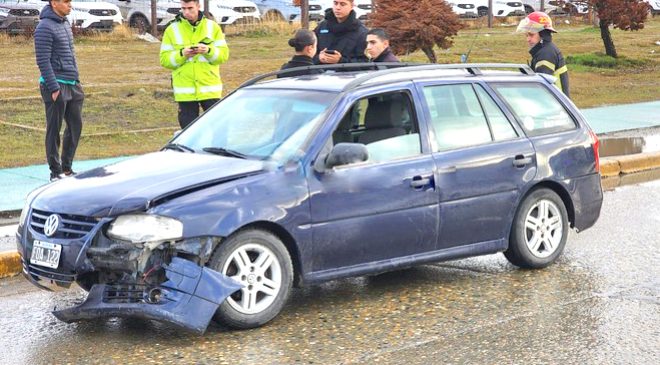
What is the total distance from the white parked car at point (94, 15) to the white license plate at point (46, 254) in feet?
66.0

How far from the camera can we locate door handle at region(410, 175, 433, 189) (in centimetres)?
732

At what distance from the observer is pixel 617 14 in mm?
25047

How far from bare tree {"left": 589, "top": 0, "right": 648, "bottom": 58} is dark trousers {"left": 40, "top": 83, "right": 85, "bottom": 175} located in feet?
52.7

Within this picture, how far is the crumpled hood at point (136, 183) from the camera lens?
641 cm

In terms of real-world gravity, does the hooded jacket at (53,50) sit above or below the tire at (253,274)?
above

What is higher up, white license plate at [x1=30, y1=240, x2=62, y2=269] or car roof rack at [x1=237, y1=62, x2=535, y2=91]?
car roof rack at [x1=237, y1=62, x2=535, y2=91]

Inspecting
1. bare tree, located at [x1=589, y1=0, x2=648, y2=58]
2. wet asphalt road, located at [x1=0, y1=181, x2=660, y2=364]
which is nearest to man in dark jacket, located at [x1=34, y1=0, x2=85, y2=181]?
wet asphalt road, located at [x1=0, y1=181, x2=660, y2=364]

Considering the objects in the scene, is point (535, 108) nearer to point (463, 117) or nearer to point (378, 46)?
point (463, 117)

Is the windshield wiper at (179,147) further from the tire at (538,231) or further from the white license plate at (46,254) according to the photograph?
the tire at (538,231)

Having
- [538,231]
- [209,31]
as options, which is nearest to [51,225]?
[538,231]

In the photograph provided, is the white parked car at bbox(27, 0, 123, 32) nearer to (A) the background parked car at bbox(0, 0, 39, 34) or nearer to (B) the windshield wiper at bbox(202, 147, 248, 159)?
(A) the background parked car at bbox(0, 0, 39, 34)

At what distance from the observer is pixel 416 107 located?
7625 millimetres

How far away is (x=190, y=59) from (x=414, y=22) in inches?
355

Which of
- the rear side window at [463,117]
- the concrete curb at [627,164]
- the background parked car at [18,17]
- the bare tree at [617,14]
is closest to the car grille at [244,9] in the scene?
the background parked car at [18,17]
